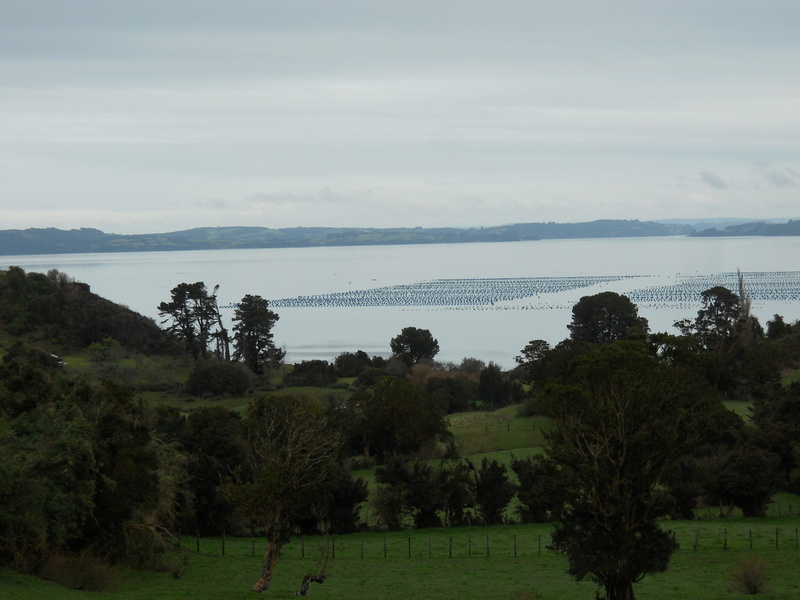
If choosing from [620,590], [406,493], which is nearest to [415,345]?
[406,493]

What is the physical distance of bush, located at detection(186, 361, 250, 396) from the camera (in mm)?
59656

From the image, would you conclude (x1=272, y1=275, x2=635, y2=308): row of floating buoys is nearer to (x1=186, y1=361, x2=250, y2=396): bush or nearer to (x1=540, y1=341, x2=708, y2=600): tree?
(x1=186, y1=361, x2=250, y2=396): bush

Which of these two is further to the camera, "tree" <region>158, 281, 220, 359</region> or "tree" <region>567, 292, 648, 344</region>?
"tree" <region>158, 281, 220, 359</region>

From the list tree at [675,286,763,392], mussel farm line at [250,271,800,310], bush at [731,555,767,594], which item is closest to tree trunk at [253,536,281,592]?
bush at [731,555,767,594]

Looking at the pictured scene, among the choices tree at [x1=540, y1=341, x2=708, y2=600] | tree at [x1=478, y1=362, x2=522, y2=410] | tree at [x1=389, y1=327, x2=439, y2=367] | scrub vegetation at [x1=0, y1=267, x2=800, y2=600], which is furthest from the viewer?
tree at [x1=389, y1=327, x2=439, y2=367]

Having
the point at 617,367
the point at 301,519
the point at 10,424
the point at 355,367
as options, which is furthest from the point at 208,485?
the point at 355,367

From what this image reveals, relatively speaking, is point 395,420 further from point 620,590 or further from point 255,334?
point 255,334

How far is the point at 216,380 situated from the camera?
195 feet

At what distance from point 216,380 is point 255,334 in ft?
44.3

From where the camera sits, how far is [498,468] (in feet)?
103

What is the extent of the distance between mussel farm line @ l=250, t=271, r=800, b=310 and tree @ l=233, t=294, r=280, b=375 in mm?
53361

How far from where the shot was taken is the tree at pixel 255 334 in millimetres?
71375

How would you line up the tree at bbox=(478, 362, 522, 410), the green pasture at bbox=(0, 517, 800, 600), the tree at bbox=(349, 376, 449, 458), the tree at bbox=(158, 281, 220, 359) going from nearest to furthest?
the green pasture at bbox=(0, 517, 800, 600) → the tree at bbox=(349, 376, 449, 458) → the tree at bbox=(478, 362, 522, 410) → the tree at bbox=(158, 281, 220, 359)

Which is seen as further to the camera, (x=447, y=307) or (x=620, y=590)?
(x=447, y=307)
